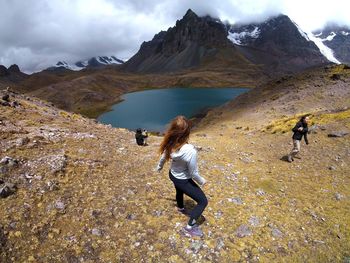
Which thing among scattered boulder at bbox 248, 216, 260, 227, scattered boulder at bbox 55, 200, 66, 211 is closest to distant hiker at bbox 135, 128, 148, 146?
scattered boulder at bbox 55, 200, 66, 211

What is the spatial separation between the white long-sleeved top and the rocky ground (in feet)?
7.87

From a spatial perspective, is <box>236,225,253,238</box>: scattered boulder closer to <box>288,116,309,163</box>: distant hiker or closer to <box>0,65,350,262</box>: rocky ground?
<box>0,65,350,262</box>: rocky ground

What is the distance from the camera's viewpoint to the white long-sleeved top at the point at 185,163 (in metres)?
8.43

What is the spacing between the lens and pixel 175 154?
849 centimetres

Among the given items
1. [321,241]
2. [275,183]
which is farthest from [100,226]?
[275,183]

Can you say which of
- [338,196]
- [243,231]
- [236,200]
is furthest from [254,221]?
[338,196]

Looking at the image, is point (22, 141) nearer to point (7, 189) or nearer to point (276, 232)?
point (7, 189)

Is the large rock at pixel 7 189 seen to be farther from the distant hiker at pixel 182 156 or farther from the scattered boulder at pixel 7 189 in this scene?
the distant hiker at pixel 182 156

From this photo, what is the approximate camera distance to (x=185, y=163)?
8.55 meters

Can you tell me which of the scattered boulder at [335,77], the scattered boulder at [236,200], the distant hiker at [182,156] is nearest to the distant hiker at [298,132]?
the scattered boulder at [236,200]

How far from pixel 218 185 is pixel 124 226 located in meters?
5.30

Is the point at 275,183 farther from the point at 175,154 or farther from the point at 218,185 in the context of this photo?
the point at 175,154

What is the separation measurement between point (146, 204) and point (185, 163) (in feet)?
12.6

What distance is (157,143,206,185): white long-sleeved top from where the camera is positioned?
27.7 ft
